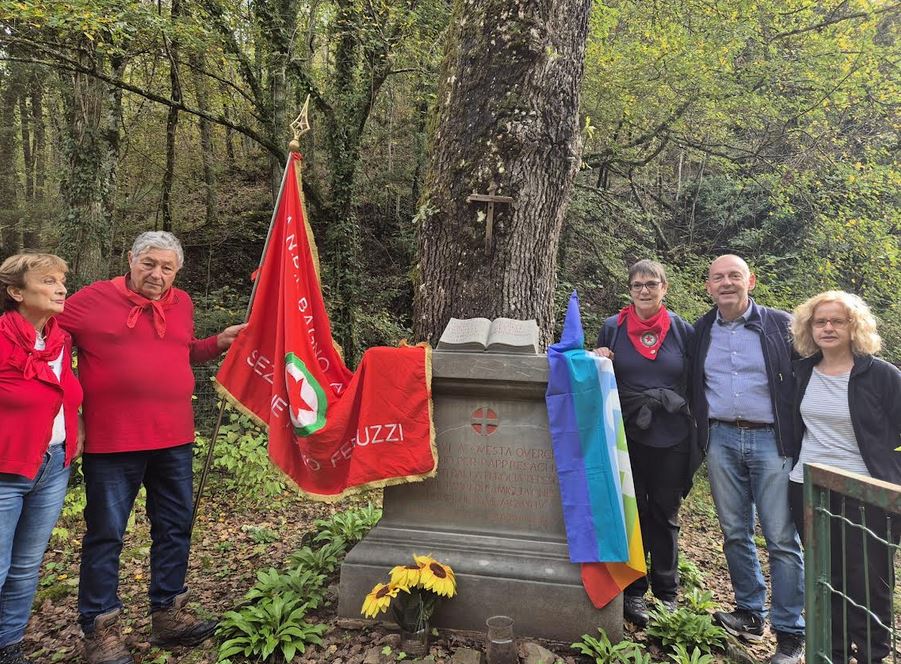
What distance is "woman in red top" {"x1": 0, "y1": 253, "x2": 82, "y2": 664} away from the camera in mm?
2301

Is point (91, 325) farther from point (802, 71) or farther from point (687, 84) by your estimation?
point (802, 71)

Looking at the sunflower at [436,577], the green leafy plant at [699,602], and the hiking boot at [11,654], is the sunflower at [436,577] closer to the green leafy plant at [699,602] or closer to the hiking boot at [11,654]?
the green leafy plant at [699,602]

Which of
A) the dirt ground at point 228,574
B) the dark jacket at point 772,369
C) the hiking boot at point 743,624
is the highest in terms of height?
the dark jacket at point 772,369

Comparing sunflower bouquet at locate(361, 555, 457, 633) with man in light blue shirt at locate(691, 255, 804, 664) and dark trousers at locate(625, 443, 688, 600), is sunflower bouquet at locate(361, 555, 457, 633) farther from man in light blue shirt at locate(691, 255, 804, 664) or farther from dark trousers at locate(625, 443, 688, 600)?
man in light blue shirt at locate(691, 255, 804, 664)

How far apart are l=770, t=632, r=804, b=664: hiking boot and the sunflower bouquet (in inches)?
68.2

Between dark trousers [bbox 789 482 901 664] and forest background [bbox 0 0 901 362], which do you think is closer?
dark trousers [bbox 789 482 901 664]

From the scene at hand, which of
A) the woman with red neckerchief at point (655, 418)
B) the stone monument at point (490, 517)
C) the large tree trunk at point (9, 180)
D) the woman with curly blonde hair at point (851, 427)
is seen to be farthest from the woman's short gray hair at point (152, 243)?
the large tree trunk at point (9, 180)

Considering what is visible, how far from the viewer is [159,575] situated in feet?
9.68

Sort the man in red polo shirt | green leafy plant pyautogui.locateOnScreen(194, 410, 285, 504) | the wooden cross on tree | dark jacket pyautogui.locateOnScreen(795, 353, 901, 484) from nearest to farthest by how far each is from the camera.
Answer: dark jacket pyautogui.locateOnScreen(795, 353, 901, 484)
the man in red polo shirt
the wooden cross on tree
green leafy plant pyautogui.locateOnScreen(194, 410, 285, 504)

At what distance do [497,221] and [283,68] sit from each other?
5.42 metres

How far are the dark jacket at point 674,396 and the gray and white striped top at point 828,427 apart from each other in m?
0.52

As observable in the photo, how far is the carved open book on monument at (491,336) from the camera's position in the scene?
122 inches

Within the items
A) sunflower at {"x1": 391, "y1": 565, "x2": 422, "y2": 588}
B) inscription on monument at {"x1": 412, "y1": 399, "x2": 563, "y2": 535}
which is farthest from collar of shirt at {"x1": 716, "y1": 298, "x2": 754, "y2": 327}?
sunflower at {"x1": 391, "y1": 565, "x2": 422, "y2": 588}

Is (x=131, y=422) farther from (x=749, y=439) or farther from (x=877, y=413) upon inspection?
(x=877, y=413)
